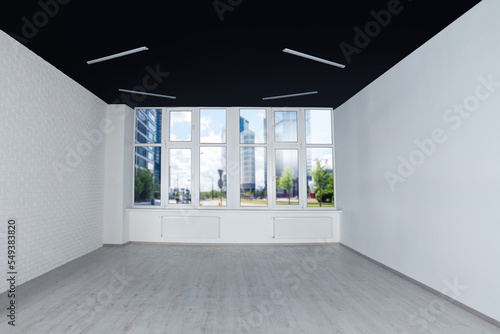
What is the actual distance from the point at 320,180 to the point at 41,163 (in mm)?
5767

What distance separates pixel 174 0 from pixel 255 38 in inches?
47.1

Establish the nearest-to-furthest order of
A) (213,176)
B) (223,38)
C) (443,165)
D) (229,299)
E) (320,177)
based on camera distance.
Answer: (229,299) → (443,165) → (223,38) → (213,176) → (320,177)

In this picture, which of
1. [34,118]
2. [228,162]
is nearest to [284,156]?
[228,162]

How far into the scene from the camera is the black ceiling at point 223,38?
11.0 feet

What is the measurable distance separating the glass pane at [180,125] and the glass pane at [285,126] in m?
2.19

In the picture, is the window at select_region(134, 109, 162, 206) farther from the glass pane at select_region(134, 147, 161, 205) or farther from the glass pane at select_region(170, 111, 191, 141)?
the glass pane at select_region(170, 111, 191, 141)

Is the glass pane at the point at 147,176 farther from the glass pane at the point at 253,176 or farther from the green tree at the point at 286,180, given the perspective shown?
the green tree at the point at 286,180

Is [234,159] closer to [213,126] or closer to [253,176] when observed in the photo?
[253,176]

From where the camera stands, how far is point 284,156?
7.62 m

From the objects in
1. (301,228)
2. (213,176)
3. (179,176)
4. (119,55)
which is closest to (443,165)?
(301,228)

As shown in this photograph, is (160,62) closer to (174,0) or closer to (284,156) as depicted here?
(174,0)

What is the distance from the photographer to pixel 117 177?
700 cm

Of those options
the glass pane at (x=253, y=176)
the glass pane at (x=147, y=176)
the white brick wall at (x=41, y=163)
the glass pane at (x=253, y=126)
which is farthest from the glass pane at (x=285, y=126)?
the white brick wall at (x=41, y=163)

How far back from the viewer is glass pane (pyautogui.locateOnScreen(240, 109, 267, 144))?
763 centimetres
